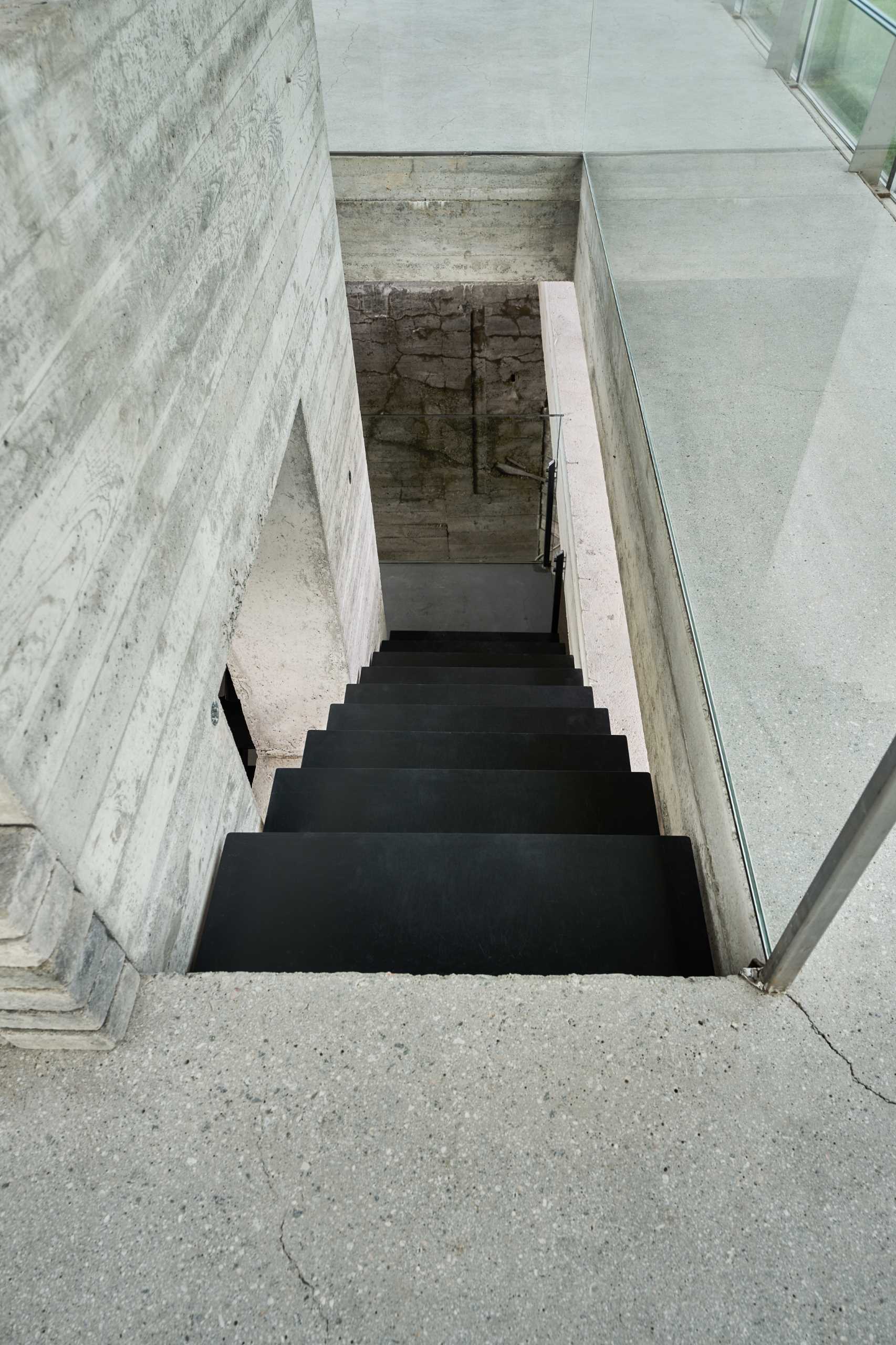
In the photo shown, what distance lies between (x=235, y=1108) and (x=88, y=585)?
967mm

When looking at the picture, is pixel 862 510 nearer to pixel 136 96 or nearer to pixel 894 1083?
pixel 894 1083

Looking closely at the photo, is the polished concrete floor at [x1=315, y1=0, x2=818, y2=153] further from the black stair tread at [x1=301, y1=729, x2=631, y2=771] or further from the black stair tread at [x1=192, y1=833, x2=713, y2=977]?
the black stair tread at [x1=192, y1=833, x2=713, y2=977]

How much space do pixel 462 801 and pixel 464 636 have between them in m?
5.64

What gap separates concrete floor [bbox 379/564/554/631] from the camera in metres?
10.5

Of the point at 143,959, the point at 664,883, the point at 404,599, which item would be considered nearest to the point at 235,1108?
the point at 143,959

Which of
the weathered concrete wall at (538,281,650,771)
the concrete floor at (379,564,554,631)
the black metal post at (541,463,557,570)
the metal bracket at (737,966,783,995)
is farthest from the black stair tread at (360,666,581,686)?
the concrete floor at (379,564,554,631)

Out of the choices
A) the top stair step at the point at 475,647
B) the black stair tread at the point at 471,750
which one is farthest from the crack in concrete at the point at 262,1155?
the top stair step at the point at 475,647

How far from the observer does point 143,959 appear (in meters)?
1.70

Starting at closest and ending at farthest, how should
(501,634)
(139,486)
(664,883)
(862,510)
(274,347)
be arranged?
1. (139,486)
2. (664,883)
3. (862,510)
4. (274,347)
5. (501,634)

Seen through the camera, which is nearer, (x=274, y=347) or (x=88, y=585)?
(x=88, y=585)

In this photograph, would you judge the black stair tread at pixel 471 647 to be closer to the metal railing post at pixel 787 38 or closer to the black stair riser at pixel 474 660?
the black stair riser at pixel 474 660

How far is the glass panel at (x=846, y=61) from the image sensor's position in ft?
12.5

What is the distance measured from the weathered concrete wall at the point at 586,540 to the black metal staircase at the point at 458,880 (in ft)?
5.16

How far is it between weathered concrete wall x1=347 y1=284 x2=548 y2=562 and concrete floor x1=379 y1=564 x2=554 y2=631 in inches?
24.4
